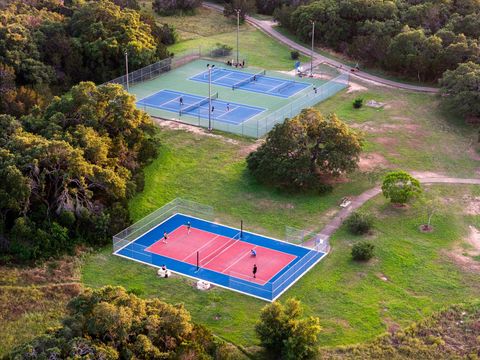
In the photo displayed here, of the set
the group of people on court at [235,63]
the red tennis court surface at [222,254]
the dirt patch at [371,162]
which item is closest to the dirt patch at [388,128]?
the dirt patch at [371,162]

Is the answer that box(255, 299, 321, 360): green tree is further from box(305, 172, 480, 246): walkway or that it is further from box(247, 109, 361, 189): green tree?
box(247, 109, 361, 189): green tree

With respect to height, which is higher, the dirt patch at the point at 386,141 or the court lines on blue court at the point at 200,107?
the dirt patch at the point at 386,141

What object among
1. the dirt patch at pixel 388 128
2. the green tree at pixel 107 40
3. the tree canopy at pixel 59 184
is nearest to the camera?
the tree canopy at pixel 59 184

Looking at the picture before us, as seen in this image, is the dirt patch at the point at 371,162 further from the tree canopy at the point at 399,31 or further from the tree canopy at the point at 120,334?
the tree canopy at the point at 120,334

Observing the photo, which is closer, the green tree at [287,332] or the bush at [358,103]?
the green tree at [287,332]

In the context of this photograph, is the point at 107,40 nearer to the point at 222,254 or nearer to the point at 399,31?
the point at 399,31

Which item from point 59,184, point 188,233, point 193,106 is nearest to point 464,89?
point 193,106
